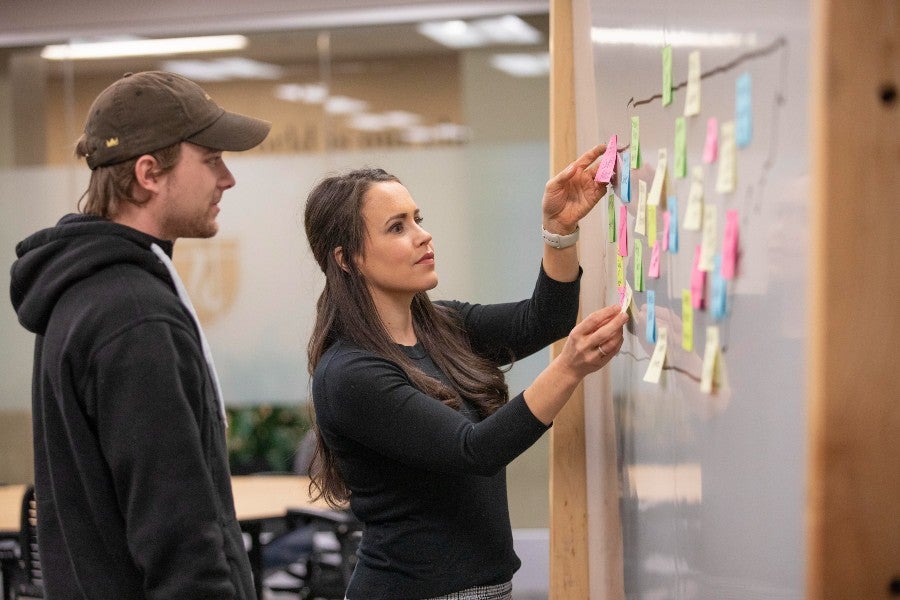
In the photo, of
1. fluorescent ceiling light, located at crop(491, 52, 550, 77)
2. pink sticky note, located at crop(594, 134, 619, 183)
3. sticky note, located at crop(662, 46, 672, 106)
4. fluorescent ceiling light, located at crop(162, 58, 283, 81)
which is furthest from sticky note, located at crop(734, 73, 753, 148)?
fluorescent ceiling light, located at crop(162, 58, 283, 81)

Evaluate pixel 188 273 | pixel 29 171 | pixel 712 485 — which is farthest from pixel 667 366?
pixel 29 171

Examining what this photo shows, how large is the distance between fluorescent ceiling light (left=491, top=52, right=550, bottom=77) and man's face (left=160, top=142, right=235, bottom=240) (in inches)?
153

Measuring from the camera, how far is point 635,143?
176 cm

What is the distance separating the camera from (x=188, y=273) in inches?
227

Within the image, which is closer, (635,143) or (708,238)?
(708,238)

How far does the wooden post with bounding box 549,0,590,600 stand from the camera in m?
2.35

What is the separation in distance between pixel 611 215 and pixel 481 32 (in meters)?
3.60

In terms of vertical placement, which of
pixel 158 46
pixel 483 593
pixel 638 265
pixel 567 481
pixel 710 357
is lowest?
pixel 483 593

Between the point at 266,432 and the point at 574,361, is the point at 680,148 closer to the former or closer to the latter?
the point at 574,361

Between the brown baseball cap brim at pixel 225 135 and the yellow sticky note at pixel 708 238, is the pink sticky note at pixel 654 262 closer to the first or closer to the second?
the yellow sticky note at pixel 708 238

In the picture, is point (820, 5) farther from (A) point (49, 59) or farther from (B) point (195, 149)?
(A) point (49, 59)

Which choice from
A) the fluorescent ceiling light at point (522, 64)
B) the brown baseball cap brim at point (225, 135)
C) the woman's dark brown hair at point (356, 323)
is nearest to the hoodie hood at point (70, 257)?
the brown baseball cap brim at point (225, 135)

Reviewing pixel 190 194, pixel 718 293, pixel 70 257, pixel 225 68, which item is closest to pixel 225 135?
pixel 190 194

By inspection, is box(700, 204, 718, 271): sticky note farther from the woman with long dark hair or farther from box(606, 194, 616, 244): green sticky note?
box(606, 194, 616, 244): green sticky note
